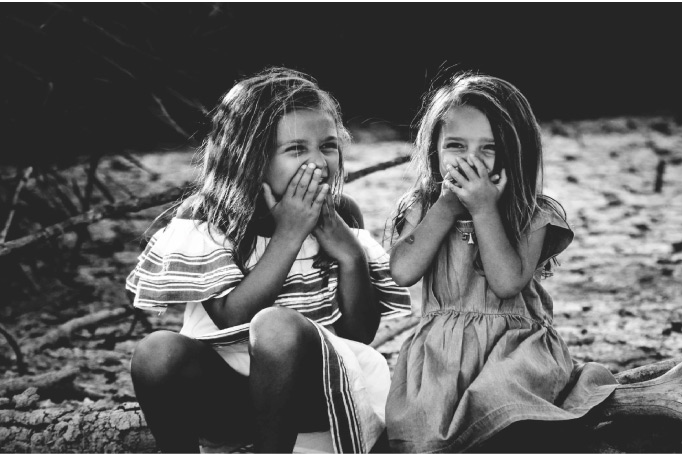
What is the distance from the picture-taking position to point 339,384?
1.87 metres

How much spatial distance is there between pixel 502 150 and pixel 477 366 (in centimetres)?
58

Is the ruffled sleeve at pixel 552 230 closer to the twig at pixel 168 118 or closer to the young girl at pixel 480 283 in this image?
the young girl at pixel 480 283

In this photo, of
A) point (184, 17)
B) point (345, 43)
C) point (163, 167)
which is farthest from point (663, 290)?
→ point (163, 167)

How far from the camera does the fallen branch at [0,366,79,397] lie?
2764 millimetres

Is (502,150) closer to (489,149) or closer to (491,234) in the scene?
(489,149)

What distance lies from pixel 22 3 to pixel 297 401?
277 centimetres

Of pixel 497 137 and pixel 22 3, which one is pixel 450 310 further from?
pixel 22 3

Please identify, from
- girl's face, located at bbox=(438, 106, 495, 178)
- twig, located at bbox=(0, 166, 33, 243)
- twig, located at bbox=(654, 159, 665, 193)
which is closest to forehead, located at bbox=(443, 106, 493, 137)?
girl's face, located at bbox=(438, 106, 495, 178)

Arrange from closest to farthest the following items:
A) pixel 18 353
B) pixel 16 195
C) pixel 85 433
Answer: pixel 85 433, pixel 18 353, pixel 16 195

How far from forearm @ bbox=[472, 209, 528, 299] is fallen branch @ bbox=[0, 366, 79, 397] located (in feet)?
5.18

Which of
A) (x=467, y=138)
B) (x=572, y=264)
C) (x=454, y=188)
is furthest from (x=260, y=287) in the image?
(x=572, y=264)

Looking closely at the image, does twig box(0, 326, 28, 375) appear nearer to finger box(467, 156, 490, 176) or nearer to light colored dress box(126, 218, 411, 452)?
light colored dress box(126, 218, 411, 452)

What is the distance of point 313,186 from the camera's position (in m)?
2.10

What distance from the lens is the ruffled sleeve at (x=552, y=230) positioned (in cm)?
213
